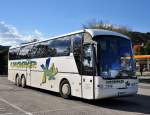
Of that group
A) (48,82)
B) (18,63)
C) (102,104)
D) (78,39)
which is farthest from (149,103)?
(18,63)

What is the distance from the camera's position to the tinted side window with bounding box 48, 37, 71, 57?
51.1 feet

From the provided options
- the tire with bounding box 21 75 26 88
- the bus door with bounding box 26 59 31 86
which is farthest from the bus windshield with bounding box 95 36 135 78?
the tire with bounding box 21 75 26 88

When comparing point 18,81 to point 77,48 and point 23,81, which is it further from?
point 77,48

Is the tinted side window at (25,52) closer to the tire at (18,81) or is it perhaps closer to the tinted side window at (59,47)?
the tire at (18,81)

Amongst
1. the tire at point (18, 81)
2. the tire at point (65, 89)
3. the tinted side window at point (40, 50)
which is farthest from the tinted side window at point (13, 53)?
the tire at point (65, 89)

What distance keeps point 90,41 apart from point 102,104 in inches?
109

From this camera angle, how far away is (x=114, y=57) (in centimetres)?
1359

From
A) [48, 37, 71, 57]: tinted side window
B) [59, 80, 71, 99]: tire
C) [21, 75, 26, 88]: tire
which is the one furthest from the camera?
[21, 75, 26, 88]: tire

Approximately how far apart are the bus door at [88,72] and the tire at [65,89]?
160 centimetres

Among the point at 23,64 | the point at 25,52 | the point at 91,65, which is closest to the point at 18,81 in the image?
the point at 23,64

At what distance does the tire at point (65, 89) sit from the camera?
15262mm

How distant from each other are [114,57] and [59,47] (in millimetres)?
3814

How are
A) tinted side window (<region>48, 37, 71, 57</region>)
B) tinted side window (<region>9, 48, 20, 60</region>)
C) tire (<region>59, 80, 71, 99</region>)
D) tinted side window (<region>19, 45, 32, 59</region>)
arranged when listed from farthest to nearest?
tinted side window (<region>9, 48, 20, 60</region>), tinted side window (<region>19, 45, 32, 59</region>), tinted side window (<region>48, 37, 71, 57</region>), tire (<region>59, 80, 71, 99</region>)

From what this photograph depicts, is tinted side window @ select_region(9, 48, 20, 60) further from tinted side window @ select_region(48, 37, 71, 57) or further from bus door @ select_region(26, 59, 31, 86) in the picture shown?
tinted side window @ select_region(48, 37, 71, 57)
